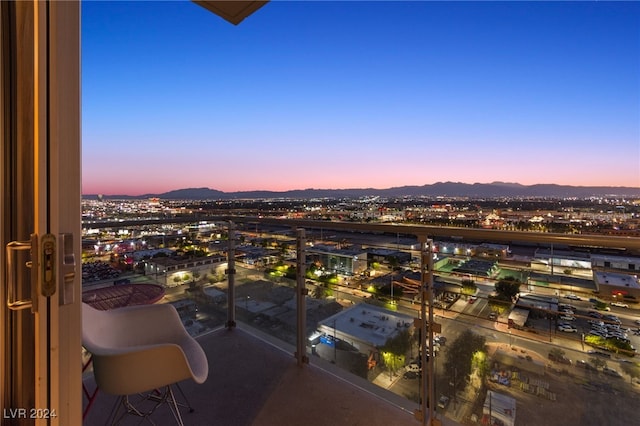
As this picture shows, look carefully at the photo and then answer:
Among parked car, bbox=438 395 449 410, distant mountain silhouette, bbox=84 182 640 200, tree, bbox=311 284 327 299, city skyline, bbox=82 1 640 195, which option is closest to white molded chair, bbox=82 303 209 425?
city skyline, bbox=82 1 640 195

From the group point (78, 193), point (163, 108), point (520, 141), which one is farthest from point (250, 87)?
point (520, 141)

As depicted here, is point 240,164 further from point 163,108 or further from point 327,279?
point 327,279

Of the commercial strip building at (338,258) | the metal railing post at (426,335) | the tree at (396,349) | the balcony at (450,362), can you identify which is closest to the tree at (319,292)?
the balcony at (450,362)

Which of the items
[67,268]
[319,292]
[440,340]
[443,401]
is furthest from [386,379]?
[67,268]

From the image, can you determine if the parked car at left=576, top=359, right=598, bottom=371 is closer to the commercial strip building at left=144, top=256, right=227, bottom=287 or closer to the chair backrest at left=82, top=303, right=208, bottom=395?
the chair backrest at left=82, top=303, right=208, bottom=395

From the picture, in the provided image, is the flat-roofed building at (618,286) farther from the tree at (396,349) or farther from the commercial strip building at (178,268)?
the commercial strip building at (178,268)

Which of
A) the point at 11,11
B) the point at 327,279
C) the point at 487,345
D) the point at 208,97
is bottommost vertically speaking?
the point at 487,345
